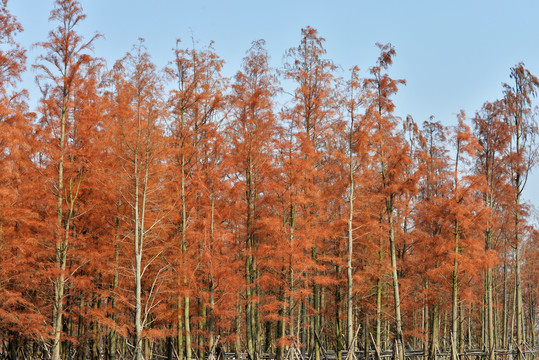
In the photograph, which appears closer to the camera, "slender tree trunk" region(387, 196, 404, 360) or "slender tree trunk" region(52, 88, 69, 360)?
"slender tree trunk" region(52, 88, 69, 360)

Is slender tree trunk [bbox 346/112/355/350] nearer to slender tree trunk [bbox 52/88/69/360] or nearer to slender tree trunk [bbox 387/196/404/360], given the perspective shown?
slender tree trunk [bbox 387/196/404/360]

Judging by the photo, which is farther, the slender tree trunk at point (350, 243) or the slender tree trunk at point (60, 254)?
the slender tree trunk at point (350, 243)

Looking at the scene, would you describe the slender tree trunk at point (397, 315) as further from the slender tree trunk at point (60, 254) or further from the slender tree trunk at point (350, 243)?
the slender tree trunk at point (60, 254)

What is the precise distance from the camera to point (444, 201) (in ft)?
73.5

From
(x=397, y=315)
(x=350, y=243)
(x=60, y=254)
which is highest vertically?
(x=350, y=243)

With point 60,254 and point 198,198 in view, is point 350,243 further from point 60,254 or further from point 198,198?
point 60,254

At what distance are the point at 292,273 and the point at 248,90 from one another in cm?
837

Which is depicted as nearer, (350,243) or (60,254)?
(60,254)

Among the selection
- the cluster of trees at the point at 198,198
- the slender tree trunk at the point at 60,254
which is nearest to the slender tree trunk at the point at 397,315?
the cluster of trees at the point at 198,198

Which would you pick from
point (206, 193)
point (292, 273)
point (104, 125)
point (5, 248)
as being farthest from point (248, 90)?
point (5, 248)

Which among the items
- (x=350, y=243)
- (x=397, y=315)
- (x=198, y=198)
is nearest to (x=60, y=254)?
(x=198, y=198)

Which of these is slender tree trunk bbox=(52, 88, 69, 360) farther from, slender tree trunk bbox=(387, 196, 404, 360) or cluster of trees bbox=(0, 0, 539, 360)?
slender tree trunk bbox=(387, 196, 404, 360)

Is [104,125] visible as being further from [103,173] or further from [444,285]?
[444,285]

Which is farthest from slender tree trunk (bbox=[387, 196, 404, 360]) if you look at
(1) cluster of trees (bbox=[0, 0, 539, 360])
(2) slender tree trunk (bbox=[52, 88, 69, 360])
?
(2) slender tree trunk (bbox=[52, 88, 69, 360])
